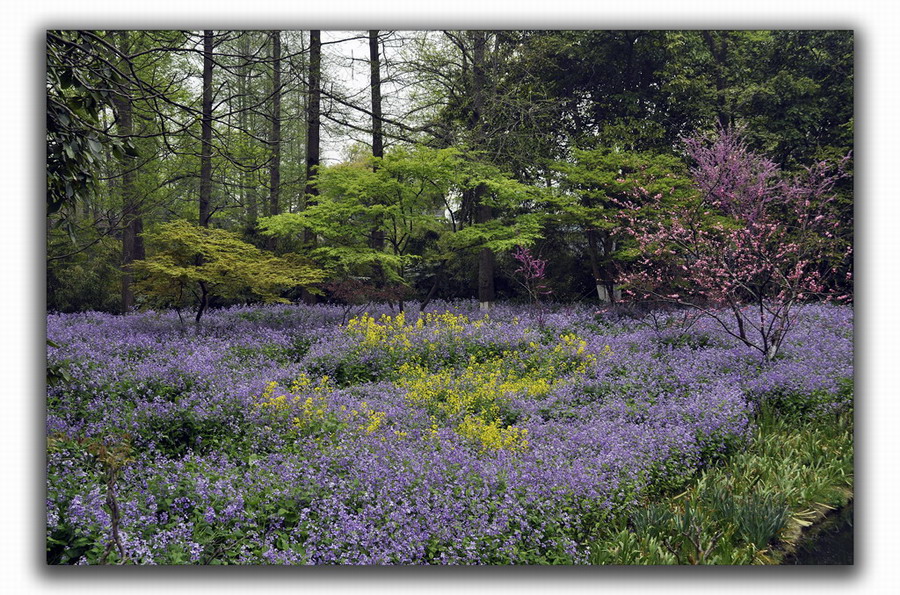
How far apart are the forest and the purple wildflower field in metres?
0.03

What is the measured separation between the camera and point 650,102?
8852 mm

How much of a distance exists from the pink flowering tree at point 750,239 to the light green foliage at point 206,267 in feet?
16.7

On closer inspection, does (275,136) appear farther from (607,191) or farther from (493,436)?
(493,436)

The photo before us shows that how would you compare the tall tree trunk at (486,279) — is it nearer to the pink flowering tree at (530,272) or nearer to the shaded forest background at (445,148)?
the shaded forest background at (445,148)

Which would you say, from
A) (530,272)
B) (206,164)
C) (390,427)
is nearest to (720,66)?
(530,272)

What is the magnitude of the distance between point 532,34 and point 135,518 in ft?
25.5

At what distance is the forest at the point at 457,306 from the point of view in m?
3.56

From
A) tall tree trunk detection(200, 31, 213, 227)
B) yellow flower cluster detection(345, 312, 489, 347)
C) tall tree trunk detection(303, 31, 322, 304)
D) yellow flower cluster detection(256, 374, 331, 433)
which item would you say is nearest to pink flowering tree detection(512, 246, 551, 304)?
yellow flower cluster detection(345, 312, 489, 347)

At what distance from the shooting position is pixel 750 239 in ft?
22.1

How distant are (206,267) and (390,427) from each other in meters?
4.19

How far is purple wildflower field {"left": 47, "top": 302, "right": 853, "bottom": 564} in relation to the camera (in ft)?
11.1

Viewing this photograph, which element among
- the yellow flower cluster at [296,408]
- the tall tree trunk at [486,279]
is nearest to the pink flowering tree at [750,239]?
the tall tree trunk at [486,279]

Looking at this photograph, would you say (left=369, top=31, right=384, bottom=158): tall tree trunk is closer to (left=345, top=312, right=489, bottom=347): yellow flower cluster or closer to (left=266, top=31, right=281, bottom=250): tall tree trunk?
(left=266, top=31, right=281, bottom=250): tall tree trunk
